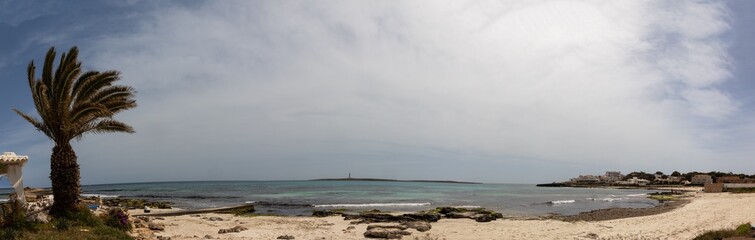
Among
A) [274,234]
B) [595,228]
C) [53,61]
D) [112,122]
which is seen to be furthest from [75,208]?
[595,228]

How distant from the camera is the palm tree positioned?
17094 millimetres

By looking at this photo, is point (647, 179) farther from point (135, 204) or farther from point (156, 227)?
point (156, 227)

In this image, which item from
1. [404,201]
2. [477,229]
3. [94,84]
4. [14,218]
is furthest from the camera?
[404,201]

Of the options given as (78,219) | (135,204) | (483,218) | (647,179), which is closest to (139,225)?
(78,219)

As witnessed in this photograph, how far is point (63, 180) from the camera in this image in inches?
685

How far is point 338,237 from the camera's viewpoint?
779 inches

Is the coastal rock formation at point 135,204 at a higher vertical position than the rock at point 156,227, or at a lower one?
lower

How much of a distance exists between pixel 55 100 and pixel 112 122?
217cm

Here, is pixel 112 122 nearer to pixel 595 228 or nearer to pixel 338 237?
pixel 338 237

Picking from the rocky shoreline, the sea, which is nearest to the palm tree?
the sea

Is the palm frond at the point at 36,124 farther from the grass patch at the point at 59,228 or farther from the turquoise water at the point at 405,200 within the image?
the turquoise water at the point at 405,200

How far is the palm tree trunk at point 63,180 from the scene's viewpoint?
17.2 m

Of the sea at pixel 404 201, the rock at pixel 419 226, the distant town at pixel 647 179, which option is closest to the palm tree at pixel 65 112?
the rock at pixel 419 226

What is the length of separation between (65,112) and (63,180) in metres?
2.70
